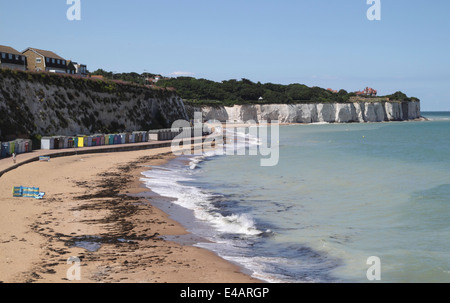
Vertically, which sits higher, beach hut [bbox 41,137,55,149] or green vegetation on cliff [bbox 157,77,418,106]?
green vegetation on cliff [bbox 157,77,418,106]

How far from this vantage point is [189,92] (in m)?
124

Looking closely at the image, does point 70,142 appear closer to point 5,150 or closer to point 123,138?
point 123,138

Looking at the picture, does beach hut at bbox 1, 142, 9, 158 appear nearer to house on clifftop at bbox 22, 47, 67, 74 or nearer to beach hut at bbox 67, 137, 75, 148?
beach hut at bbox 67, 137, 75, 148

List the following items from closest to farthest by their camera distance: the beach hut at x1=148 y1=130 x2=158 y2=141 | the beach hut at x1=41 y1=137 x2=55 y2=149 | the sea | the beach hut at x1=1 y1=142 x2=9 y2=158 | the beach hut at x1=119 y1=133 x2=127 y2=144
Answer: the sea, the beach hut at x1=1 y1=142 x2=9 y2=158, the beach hut at x1=41 y1=137 x2=55 y2=149, the beach hut at x1=119 y1=133 x2=127 y2=144, the beach hut at x1=148 y1=130 x2=158 y2=141

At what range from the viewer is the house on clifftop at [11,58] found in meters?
50.0

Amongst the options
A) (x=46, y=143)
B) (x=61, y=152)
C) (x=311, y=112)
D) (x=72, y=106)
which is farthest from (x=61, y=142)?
(x=311, y=112)

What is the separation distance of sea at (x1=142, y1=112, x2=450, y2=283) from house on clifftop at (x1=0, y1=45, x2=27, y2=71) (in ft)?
96.1

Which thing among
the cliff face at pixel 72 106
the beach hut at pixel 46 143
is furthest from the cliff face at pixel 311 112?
the beach hut at pixel 46 143

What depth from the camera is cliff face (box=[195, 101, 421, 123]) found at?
119062 millimetres

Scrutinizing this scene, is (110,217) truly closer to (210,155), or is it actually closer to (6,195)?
(6,195)

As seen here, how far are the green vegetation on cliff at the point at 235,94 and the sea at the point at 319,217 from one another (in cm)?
8155

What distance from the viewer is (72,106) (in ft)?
156

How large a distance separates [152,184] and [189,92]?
4048 inches

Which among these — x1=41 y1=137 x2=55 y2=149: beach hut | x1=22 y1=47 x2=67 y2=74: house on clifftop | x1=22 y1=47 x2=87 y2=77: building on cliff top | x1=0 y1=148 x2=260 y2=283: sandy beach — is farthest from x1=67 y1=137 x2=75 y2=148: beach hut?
x1=22 y1=47 x2=67 y2=74: house on clifftop
